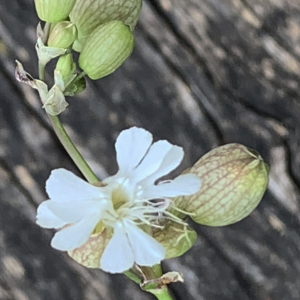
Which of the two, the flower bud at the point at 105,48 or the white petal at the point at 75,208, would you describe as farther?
the flower bud at the point at 105,48

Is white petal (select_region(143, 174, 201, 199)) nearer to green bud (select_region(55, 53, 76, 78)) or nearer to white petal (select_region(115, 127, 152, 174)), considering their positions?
white petal (select_region(115, 127, 152, 174))

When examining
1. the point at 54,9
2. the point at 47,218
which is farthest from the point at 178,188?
the point at 54,9

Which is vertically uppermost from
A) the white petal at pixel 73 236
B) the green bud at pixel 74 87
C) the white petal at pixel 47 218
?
the green bud at pixel 74 87

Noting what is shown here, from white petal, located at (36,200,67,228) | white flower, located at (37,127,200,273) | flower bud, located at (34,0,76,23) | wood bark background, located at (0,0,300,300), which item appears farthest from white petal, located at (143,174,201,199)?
wood bark background, located at (0,0,300,300)

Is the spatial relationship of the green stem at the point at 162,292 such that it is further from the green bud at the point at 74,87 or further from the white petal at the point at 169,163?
the green bud at the point at 74,87

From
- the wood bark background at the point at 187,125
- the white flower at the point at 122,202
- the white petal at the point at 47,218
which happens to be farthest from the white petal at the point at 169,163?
the wood bark background at the point at 187,125

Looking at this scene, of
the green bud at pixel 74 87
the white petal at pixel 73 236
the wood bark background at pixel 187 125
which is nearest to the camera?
the white petal at pixel 73 236

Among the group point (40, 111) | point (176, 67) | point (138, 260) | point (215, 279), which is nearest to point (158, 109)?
point (176, 67)

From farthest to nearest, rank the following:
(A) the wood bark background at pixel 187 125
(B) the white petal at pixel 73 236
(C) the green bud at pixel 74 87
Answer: (A) the wood bark background at pixel 187 125, (C) the green bud at pixel 74 87, (B) the white petal at pixel 73 236
